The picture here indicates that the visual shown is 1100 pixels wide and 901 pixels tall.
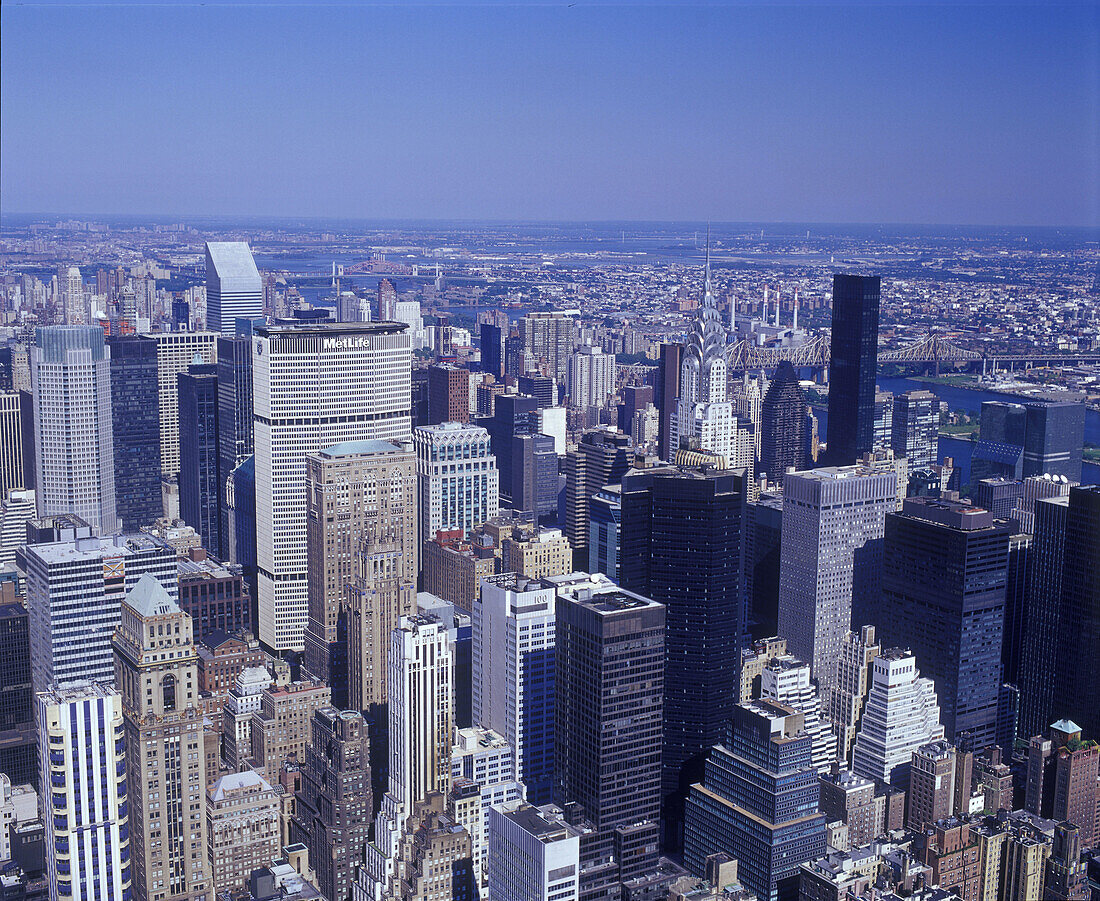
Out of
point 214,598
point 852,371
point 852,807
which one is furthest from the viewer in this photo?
point 852,371

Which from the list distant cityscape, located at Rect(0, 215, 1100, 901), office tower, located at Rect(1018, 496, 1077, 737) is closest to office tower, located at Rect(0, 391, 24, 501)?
distant cityscape, located at Rect(0, 215, 1100, 901)

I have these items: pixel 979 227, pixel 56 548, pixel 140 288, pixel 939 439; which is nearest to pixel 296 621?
pixel 56 548

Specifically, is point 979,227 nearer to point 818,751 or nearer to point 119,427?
point 818,751


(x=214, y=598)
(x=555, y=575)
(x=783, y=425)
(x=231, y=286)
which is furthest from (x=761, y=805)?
(x=231, y=286)

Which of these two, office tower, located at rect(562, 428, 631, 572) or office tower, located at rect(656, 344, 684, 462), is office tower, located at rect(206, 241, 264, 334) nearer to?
office tower, located at rect(562, 428, 631, 572)

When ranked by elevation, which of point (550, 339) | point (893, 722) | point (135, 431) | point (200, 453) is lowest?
point (893, 722)

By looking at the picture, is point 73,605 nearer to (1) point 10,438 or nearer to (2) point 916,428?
(1) point 10,438

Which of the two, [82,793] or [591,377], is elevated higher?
[591,377]

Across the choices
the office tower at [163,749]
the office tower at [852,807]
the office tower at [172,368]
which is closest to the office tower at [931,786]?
the office tower at [852,807]
